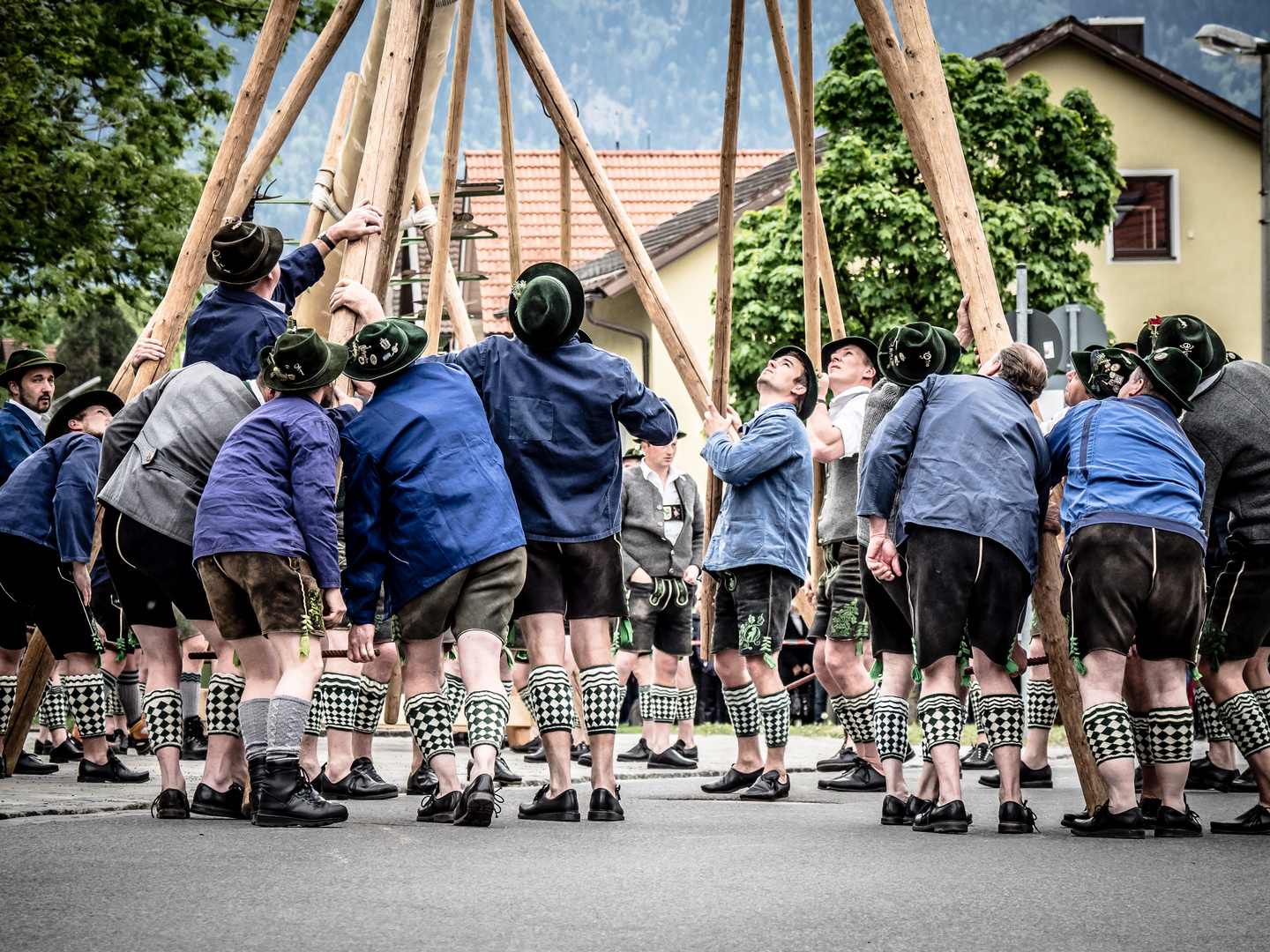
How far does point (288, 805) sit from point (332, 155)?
5.64 m

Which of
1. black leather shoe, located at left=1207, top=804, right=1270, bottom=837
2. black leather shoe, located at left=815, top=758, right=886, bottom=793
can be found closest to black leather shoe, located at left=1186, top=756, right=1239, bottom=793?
black leather shoe, located at left=815, top=758, right=886, bottom=793

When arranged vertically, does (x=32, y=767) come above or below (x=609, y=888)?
below

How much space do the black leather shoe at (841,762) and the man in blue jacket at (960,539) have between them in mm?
3072

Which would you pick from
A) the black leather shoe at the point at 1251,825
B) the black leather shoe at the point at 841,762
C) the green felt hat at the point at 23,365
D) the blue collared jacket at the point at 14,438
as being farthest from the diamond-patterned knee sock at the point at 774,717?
the green felt hat at the point at 23,365

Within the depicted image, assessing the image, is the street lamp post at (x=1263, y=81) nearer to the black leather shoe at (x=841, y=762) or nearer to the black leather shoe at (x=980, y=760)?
the black leather shoe at (x=980, y=760)

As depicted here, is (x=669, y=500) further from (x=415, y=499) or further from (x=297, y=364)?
(x=297, y=364)

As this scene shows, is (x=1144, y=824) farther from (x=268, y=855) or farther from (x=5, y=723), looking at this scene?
(x=5, y=723)

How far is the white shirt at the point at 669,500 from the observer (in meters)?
11.4

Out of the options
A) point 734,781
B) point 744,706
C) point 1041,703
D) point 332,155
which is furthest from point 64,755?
point 1041,703

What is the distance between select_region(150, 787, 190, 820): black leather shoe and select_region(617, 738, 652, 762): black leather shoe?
16.4 feet

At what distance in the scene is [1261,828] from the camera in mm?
6527

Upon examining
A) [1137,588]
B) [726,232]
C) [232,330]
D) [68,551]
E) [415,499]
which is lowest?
[1137,588]

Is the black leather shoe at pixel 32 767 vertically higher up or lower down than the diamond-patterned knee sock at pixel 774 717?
lower down

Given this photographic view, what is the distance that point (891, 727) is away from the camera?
717 centimetres
